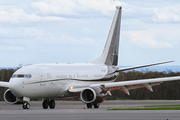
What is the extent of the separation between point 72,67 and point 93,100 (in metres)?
5.95

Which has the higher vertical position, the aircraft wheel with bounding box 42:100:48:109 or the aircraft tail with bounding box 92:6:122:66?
the aircraft tail with bounding box 92:6:122:66

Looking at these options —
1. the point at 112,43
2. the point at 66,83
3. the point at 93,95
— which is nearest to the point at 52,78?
the point at 66,83

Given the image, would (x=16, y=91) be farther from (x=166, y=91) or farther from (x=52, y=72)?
(x=166, y=91)

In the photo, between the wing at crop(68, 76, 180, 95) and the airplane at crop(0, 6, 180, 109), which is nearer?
the airplane at crop(0, 6, 180, 109)

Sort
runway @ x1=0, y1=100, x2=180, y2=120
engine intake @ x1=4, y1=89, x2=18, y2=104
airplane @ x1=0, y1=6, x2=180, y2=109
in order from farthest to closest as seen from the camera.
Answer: engine intake @ x1=4, y1=89, x2=18, y2=104 → airplane @ x1=0, y1=6, x2=180, y2=109 → runway @ x1=0, y1=100, x2=180, y2=120

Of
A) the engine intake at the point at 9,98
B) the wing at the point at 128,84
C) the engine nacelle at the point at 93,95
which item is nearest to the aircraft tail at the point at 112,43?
the wing at the point at 128,84

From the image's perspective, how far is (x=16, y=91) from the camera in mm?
35750

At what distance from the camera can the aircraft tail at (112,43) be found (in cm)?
4903

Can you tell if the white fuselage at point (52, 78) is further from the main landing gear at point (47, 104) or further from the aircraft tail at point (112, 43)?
the aircraft tail at point (112, 43)

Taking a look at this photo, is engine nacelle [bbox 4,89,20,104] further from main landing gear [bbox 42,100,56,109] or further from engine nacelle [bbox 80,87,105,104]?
engine nacelle [bbox 80,87,105,104]

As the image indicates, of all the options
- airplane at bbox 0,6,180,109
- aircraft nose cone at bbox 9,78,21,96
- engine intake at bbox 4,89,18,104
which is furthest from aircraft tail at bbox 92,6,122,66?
aircraft nose cone at bbox 9,78,21,96

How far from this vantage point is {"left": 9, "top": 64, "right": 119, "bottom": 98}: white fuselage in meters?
36.4
